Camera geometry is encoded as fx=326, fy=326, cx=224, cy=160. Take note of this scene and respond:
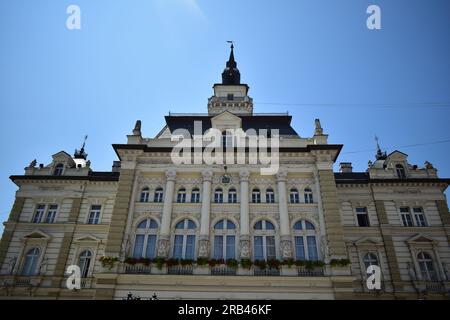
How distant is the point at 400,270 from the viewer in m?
26.9

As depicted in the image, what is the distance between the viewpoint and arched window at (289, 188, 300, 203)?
27.3 m

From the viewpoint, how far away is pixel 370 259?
1100 inches

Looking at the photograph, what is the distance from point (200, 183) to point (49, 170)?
51.7 ft

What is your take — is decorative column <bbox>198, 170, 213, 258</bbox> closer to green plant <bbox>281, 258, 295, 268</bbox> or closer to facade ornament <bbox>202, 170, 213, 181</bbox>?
facade ornament <bbox>202, 170, 213, 181</bbox>

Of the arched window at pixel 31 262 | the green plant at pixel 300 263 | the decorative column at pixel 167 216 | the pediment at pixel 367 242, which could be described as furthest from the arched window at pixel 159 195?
the pediment at pixel 367 242

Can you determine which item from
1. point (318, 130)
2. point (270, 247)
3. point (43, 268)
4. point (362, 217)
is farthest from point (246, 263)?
point (43, 268)

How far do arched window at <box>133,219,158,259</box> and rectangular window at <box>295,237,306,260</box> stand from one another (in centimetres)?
1093

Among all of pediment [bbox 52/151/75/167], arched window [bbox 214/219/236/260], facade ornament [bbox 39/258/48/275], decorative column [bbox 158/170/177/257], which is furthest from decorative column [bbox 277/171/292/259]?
pediment [bbox 52/151/75/167]

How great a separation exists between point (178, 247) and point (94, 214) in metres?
10.2

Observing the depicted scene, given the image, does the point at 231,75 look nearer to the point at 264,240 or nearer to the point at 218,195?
the point at 218,195

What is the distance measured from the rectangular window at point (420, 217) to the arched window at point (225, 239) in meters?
17.0

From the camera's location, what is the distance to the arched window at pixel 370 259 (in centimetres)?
2775
